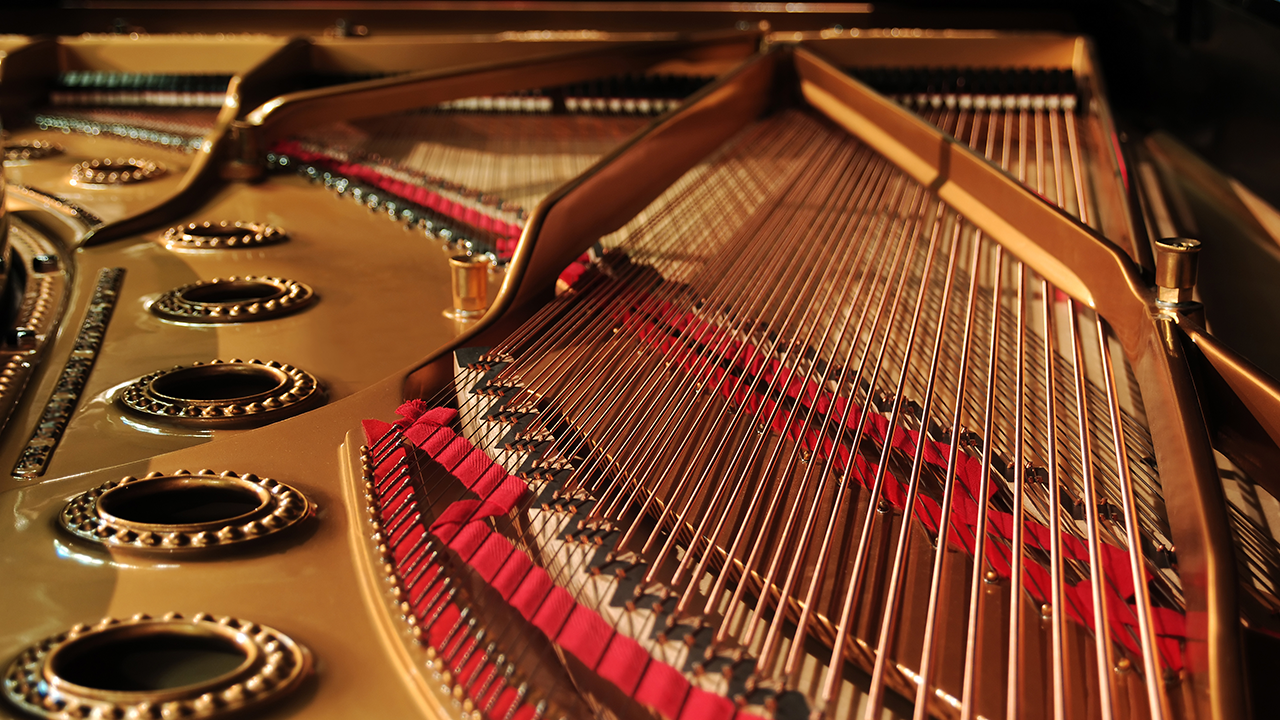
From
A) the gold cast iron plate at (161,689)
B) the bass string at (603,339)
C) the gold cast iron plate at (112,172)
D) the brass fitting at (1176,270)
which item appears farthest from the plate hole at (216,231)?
the brass fitting at (1176,270)

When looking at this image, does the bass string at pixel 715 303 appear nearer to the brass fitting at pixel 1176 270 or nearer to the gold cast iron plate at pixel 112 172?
the brass fitting at pixel 1176 270

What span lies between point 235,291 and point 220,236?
36cm

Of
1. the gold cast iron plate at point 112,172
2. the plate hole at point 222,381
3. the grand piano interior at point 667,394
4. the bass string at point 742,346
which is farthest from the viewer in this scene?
the gold cast iron plate at point 112,172

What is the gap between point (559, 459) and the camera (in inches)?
51.0

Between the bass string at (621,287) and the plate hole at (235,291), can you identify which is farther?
the plate hole at (235,291)

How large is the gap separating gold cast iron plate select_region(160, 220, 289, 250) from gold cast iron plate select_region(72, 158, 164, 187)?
1.56ft

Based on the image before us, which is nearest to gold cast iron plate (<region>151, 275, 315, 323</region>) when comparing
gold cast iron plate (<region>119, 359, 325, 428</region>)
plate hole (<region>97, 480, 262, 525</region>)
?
gold cast iron plate (<region>119, 359, 325, 428</region>)

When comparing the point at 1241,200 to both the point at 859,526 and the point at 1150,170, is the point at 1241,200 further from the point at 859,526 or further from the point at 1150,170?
the point at 859,526

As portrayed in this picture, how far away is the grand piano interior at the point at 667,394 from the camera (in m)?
0.95

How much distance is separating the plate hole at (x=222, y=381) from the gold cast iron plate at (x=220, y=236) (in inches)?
27.2

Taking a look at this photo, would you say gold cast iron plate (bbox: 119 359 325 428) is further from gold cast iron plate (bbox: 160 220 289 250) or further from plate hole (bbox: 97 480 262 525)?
gold cast iron plate (bbox: 160 220 289 250)

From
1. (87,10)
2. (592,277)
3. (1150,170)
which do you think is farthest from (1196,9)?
(87,10)

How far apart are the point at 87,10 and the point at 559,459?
3.89m

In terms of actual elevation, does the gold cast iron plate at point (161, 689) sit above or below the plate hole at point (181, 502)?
below
